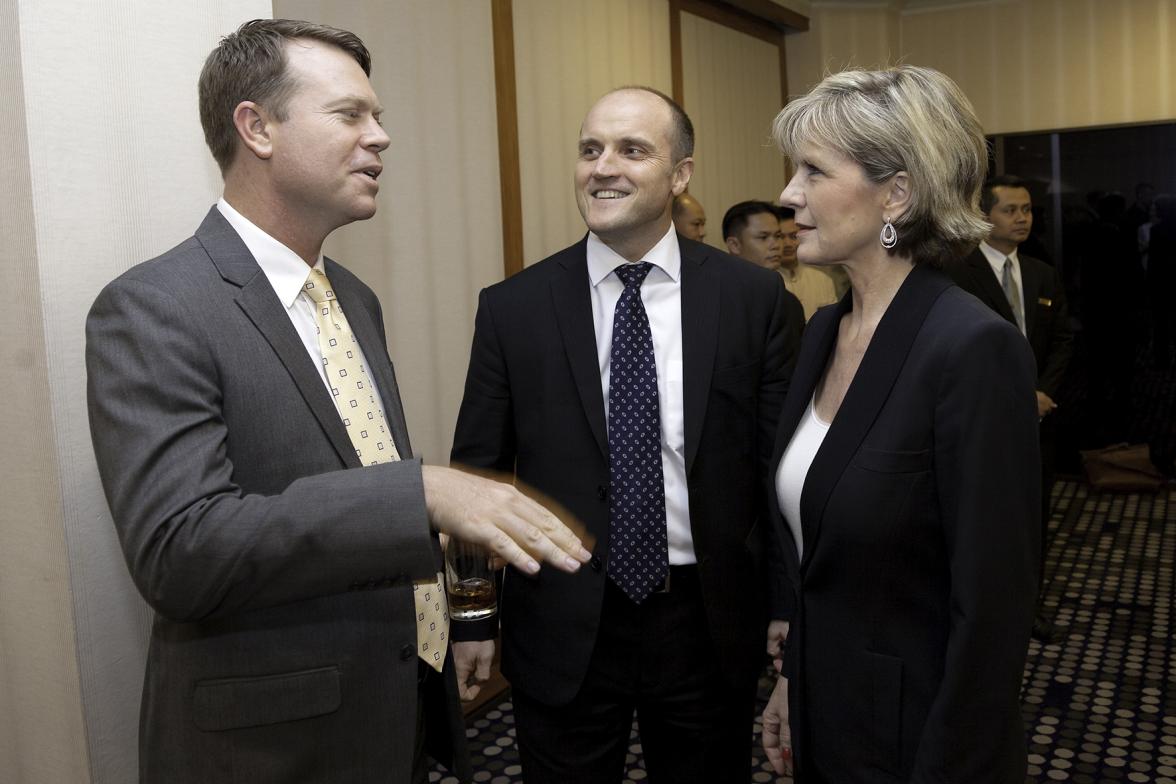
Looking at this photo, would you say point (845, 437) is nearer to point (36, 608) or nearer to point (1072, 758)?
point (36, 608)

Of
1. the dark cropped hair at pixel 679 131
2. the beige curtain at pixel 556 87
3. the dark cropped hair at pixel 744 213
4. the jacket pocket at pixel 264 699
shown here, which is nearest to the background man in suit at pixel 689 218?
the dark cropped hair at pixel 744 213

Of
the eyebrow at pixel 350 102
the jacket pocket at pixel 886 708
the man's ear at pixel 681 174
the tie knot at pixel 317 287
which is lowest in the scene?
the jacket pocket at pixel 886 708

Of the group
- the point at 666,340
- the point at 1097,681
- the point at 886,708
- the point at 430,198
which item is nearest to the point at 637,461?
the point at 666,340

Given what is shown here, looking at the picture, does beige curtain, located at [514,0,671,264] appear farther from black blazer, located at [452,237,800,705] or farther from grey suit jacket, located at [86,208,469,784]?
grey suit jacket, located at [86,208,469,784]

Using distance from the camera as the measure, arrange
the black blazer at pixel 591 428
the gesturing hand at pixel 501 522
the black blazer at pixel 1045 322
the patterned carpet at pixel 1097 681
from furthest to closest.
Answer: the black blazer at pixel 1045 322
the patterned carpet at pixel 1097 681
the black blazer at pixel 591 428
the gesturing hand at pixel 501 522

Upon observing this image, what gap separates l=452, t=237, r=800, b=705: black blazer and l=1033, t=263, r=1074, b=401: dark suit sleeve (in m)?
2.80

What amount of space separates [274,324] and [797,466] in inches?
34.3

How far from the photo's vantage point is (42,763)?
1.58m

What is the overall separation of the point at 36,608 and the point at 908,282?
1.47m

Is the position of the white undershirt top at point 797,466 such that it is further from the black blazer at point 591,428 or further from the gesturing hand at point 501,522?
the gesturing hand at point 501,522

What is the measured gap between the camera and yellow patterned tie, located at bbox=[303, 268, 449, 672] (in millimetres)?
1462

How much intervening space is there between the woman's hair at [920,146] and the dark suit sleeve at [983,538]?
250 mm

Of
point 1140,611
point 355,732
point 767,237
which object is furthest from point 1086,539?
point 355,732

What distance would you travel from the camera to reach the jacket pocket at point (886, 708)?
1.44m
